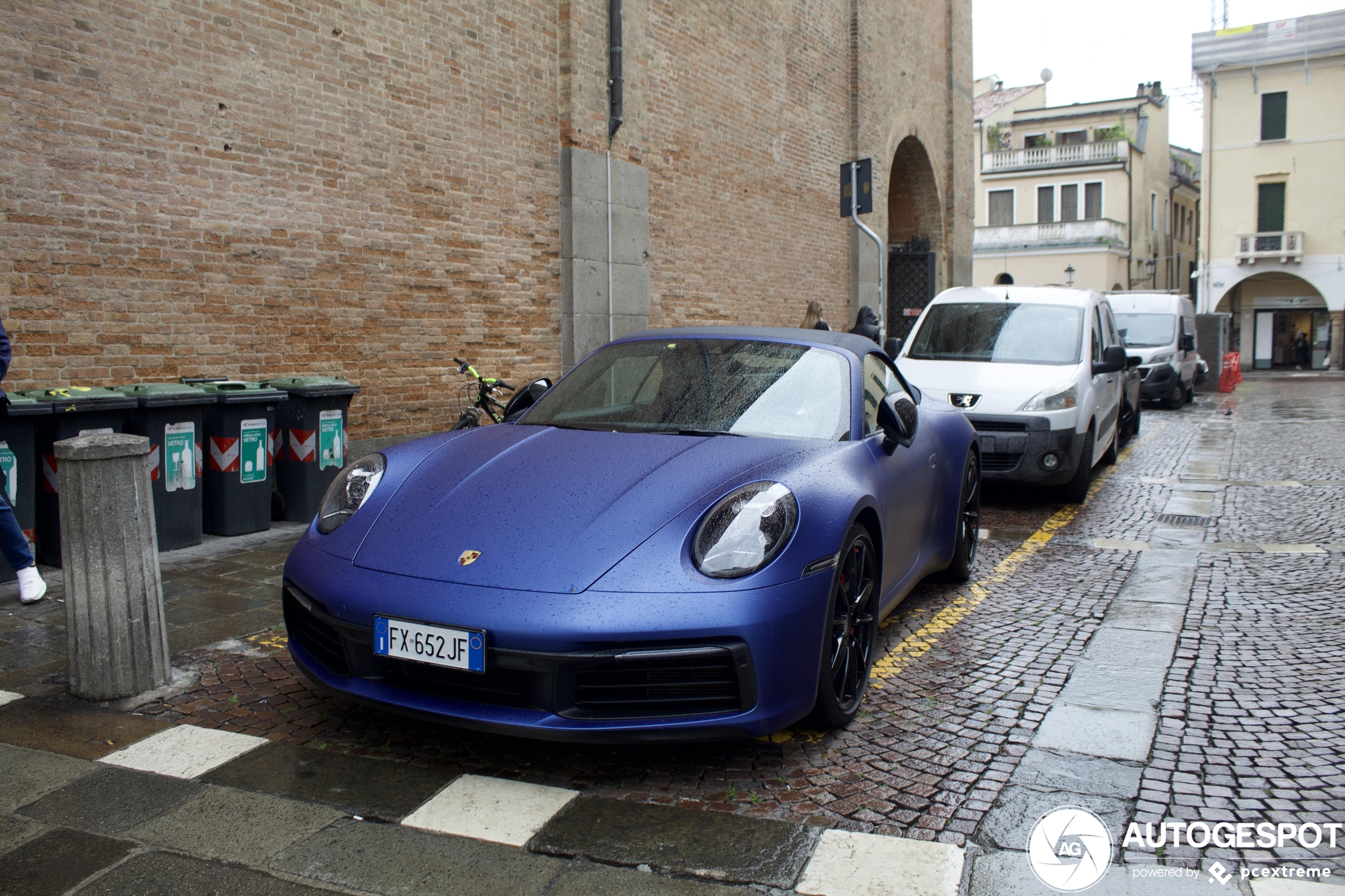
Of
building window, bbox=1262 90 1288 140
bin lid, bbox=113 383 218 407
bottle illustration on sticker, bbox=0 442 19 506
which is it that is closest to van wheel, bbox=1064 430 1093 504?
bin lid, bbox=113 383 218 407

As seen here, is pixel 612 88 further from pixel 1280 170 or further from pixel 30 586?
pixel 1280 170

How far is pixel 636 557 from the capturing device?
3107 millimetres

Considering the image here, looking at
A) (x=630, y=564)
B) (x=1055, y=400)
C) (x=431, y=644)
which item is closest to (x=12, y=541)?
(x=431, y=644)

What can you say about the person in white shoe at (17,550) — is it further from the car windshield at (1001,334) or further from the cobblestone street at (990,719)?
the car windshield at (1001,334)

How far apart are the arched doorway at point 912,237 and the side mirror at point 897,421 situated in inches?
626

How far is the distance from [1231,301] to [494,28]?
39896 millimetres

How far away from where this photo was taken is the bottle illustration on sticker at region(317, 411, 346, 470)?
741 centimetres

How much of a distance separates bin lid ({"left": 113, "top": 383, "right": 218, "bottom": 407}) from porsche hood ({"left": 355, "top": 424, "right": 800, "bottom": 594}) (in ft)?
10.2

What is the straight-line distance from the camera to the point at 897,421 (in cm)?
441

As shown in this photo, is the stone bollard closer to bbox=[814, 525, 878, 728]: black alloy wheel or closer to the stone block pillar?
bbox=[814, 525, 878, 728]: black alloy wheel

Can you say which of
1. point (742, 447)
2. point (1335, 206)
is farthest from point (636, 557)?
point (1335, 206)

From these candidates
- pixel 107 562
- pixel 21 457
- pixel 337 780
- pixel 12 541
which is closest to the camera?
pixel 337 780

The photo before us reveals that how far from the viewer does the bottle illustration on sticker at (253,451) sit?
6855 mm

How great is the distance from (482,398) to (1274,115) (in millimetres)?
39850
